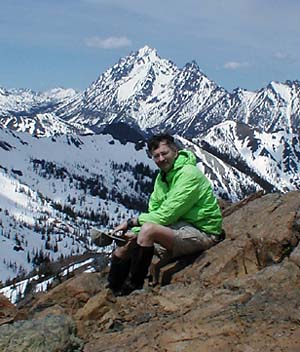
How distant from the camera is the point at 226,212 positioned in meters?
19.0

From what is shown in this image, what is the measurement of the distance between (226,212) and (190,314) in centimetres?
916

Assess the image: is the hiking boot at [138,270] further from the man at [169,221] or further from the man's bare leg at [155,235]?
the man's bare leg at [155,235]

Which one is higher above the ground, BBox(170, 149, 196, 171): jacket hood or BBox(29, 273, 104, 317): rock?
BBox(170, 149, 196, 171): jacket hood

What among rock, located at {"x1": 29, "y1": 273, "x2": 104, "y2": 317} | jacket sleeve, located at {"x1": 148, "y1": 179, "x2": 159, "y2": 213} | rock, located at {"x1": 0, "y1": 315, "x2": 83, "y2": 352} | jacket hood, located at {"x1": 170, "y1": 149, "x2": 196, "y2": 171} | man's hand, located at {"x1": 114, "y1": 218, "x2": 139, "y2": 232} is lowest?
rock, located at {"x1": 0, "y1": 315, "x2": 83, "y2": 352}

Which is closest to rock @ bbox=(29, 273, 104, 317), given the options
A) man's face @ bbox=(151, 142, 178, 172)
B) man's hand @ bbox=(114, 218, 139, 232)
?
man's hand @ bbox=(114, 218, 139, 232)

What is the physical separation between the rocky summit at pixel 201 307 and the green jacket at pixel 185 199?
84 centimetres

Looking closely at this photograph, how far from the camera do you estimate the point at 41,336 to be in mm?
9461

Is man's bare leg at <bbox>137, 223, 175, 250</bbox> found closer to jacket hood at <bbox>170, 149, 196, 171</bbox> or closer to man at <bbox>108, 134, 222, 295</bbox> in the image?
man at <bbox>108, 134, 222, 295</bbox>

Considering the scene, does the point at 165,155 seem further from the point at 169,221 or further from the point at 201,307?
the point at 201,307

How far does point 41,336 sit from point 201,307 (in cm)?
273

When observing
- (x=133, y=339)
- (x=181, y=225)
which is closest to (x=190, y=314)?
(x=133, y=339)

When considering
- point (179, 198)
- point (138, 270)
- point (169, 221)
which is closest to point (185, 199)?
point (179, 198)

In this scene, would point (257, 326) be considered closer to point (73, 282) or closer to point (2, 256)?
point (73, 282)

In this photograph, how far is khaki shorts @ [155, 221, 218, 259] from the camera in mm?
12719
